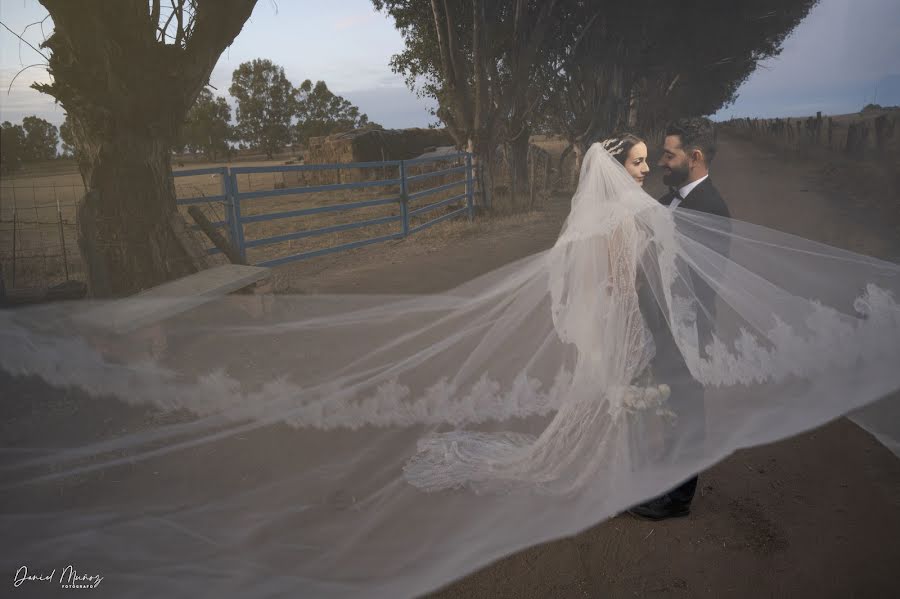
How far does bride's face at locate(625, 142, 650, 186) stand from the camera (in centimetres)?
311

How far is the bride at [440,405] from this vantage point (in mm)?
2516

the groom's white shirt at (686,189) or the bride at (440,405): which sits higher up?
the groom's white shirt at (686,189)

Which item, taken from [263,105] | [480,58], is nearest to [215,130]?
[263,105]

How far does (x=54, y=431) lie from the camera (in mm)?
3438

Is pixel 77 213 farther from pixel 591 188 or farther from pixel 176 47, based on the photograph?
pixel 591 188

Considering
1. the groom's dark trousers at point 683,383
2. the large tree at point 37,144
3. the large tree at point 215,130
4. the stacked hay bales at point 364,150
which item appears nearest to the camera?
the groom's dark trousers at point 683,383

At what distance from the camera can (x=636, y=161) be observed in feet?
10.2

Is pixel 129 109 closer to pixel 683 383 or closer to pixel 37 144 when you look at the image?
pixel 683 383

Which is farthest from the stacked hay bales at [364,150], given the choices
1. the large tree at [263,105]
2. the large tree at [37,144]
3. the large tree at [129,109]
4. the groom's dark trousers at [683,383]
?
the large tree at [263,105]

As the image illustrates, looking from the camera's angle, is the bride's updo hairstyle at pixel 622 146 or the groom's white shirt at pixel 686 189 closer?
the bride's updo hairstyle at pixel 622 146

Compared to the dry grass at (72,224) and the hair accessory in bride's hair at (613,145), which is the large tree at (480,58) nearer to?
the dry grass at (72,224)

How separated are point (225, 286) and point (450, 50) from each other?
1080cm
